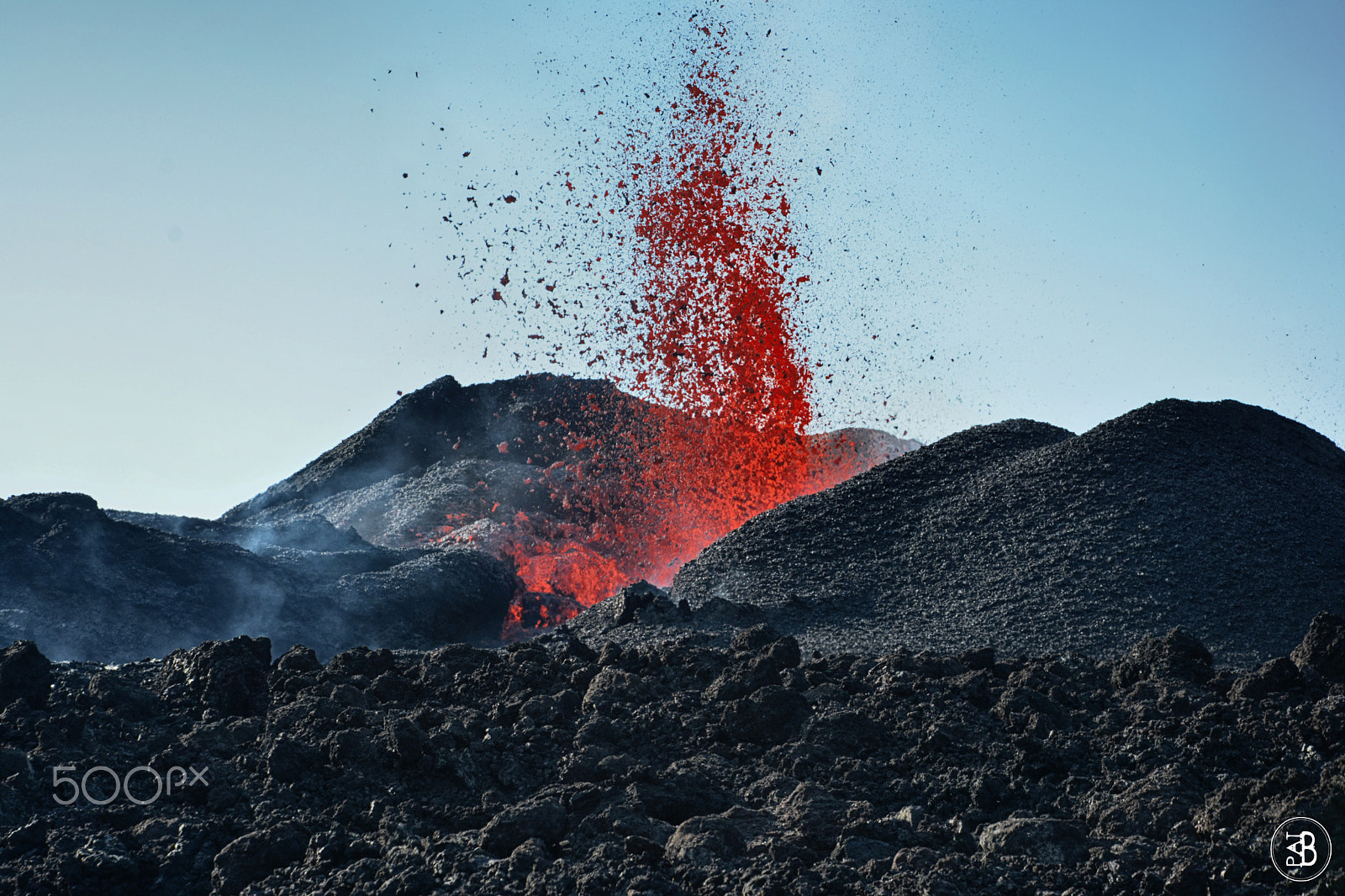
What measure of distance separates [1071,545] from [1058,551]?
186 millimetres

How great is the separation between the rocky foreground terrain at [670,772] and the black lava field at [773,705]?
21 mm

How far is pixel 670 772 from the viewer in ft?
19.4

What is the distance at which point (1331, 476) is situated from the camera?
48.4ft

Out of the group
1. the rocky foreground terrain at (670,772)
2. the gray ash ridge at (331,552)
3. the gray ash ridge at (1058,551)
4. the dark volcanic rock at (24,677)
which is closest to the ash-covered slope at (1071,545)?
the gray ash ridge at (1058,551)

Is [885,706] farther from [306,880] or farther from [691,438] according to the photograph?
[691,438]

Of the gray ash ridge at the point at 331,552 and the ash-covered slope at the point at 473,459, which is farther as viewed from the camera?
the ash-covered slope at the point at 473,459

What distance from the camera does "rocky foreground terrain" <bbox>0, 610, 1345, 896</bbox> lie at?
4762 millimetres

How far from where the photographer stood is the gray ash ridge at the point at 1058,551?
1082 centimetres

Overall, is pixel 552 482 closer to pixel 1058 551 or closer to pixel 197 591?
pixel 197 591

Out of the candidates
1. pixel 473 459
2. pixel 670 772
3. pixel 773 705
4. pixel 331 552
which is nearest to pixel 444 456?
pixel 473 459

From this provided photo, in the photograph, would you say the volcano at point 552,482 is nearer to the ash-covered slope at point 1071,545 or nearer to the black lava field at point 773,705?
the black lava field at point 773,705

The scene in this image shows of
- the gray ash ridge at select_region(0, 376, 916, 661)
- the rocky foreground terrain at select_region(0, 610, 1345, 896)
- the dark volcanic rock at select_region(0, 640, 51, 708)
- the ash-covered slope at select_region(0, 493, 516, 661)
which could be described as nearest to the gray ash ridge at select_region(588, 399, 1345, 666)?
the rocky foreground terrain at select_region(0, 610, 1345, 896)

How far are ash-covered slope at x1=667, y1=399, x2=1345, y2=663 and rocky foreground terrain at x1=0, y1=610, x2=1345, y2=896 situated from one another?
308 cm

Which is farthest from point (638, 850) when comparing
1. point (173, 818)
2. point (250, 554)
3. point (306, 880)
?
point (250, 554)
